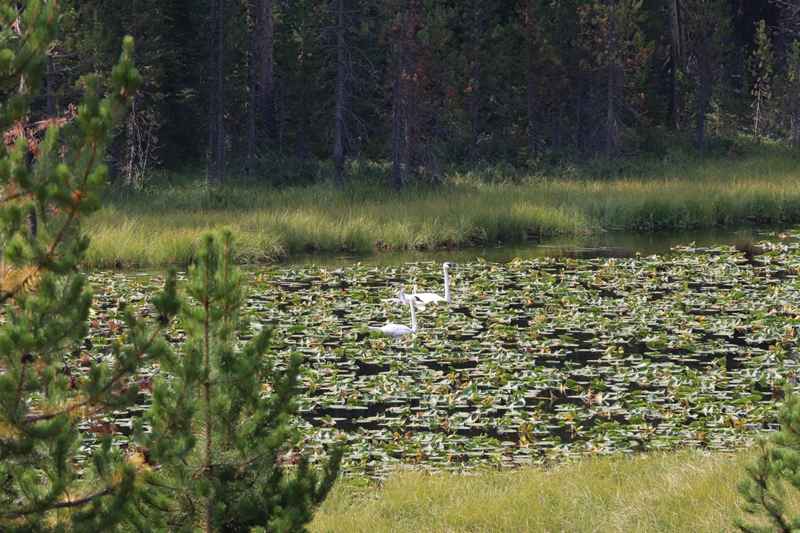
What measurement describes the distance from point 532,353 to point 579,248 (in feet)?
33.6

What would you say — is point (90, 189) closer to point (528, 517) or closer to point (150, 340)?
point (150, 340)

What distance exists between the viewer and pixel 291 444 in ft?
18.6

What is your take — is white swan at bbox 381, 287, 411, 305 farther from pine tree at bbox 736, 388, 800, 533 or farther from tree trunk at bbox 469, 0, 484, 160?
tree trunk at bbox 469, 0, 484, 160

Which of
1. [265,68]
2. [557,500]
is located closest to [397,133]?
[265,68]

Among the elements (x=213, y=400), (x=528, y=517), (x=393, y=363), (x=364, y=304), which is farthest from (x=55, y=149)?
(x=364, y=304)

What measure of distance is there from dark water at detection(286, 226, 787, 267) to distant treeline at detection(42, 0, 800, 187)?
27.5 ft

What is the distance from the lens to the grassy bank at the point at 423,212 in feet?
75.3

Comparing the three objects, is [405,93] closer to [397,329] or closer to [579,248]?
[579,248]

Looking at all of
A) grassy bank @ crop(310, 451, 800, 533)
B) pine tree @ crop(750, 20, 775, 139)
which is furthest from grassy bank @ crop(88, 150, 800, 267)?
grassy bank @ crop(310, 451, 800, 533)

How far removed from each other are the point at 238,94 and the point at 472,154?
806 cm

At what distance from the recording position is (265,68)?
129 feet

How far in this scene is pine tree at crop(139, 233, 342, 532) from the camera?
5.25 metres

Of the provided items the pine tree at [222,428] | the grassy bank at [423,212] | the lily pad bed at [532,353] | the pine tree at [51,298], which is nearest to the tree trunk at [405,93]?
the grassy bank at [423,212]

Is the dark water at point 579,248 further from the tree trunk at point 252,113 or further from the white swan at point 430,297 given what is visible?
the tree trunk at point 252,113
